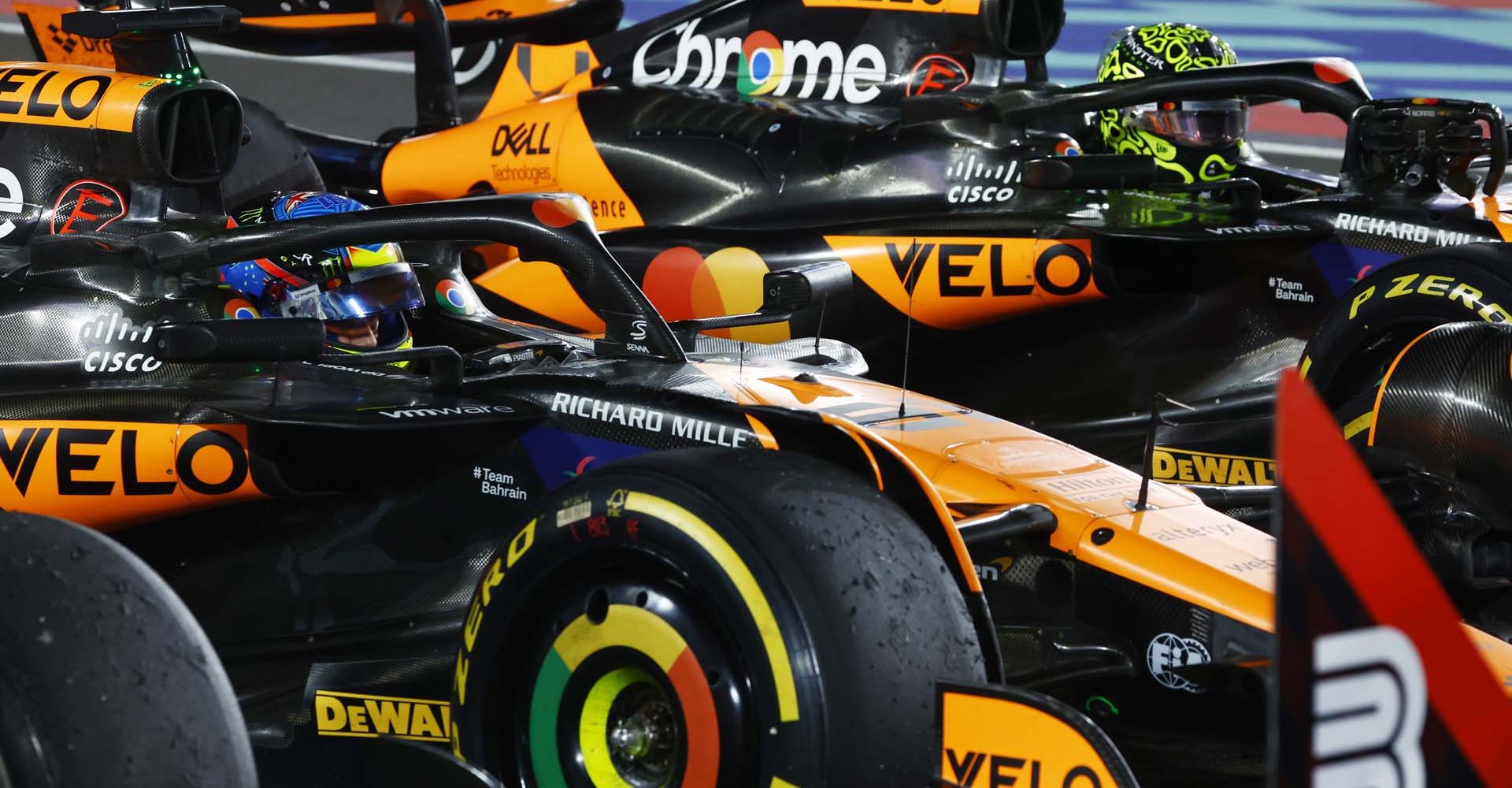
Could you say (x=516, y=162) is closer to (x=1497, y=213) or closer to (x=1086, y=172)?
(x=1086, y=172)

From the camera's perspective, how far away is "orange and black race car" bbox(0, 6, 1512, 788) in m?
2.23

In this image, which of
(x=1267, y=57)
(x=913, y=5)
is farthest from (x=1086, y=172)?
(x=1267, y=57)

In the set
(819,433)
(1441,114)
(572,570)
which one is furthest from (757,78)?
(572,570)

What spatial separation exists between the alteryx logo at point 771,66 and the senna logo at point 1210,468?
198 cm

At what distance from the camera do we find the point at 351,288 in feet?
13.3

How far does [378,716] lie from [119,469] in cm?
73

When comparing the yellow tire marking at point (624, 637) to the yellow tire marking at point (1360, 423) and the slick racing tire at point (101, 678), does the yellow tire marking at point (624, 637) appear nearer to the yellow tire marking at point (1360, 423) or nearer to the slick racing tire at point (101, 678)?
the slick racing tire at point (101, 678)

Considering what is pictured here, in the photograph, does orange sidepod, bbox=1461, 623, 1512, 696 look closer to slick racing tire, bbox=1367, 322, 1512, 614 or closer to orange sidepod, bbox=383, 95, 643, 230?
slick racing tire, bbox=1367, 322, 1512, 614

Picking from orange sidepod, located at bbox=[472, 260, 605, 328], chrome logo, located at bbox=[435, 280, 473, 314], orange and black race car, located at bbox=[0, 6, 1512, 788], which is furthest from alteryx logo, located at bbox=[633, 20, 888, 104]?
chrome logo, located at bbox=[435, 280, 473, 314]

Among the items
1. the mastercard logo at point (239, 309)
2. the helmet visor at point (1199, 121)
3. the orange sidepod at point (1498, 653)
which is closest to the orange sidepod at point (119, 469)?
the mastercard logo at point (239, 309)

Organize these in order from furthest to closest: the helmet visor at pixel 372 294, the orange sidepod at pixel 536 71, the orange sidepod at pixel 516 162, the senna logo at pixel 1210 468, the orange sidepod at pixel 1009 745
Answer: the orange sidepod at pixel 536 71 < the orange sidepod at pixel 516 162 < the senna logo at pixel 1210 468 < the helmet visor at pixel 372 294 < the orange sidepod at pixel 1009 745

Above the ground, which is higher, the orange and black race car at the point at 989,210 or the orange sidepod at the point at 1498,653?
the orange and black race car at the point at 989,210

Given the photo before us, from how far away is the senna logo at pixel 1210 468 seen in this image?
5.11m

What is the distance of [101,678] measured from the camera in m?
1.92
